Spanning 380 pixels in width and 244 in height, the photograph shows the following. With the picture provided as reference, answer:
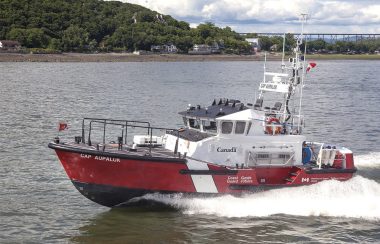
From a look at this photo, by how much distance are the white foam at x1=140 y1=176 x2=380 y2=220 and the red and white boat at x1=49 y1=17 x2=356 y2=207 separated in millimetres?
296

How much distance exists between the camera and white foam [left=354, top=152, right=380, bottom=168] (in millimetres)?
27328

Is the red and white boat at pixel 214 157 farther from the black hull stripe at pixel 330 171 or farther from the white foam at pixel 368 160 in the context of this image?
the white foam at pixel 368 160

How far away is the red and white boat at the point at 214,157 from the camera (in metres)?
18.8

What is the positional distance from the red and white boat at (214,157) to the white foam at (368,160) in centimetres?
615

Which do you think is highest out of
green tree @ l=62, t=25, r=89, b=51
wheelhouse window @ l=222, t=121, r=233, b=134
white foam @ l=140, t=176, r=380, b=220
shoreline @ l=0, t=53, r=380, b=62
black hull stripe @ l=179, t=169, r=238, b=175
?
green tree @ l=62, t=25, r=89, b=51

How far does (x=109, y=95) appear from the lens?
59594 mm

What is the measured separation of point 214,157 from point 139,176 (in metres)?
2.78

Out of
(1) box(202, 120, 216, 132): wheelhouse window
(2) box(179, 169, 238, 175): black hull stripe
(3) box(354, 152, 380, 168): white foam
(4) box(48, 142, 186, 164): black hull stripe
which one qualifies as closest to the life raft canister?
(2) box(179, 169, 238, 175): black hull stripe

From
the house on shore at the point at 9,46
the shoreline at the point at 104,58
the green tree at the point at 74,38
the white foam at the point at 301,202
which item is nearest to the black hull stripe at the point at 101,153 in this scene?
the white foam at the point at 301,202

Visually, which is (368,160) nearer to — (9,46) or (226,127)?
(226,127)

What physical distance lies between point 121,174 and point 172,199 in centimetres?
198

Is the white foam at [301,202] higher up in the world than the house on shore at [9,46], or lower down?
lower down

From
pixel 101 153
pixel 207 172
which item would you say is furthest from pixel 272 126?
pixel 101 153

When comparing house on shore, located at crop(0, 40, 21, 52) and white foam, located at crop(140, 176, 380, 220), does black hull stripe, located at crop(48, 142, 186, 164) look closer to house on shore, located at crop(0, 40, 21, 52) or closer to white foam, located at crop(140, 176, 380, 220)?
white foam, located at crop(140, 176, 380, 220)
